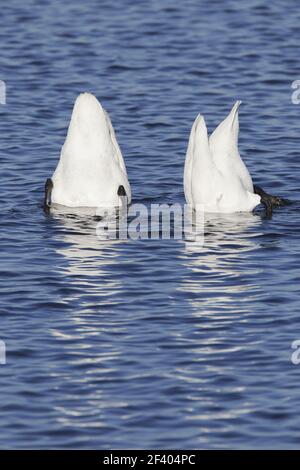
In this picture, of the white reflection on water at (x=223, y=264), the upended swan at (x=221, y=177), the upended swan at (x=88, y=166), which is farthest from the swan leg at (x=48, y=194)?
the white reflection on water at (x=223, y=264)

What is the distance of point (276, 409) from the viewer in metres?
10.6

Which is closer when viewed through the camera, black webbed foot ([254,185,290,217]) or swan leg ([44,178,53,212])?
black webbed foot ([254,185,290,217])

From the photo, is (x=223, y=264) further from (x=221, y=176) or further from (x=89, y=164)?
(x=89, y=164)

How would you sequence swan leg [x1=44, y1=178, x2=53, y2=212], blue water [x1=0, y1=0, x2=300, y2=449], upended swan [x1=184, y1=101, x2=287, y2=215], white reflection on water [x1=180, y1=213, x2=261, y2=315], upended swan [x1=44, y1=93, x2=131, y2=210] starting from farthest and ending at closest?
swan leg [x1=44, y1=178, x2=53, y2=212], upended swan [x1=44, y1=93, x2=131, y2=210], upended swan [x1=184, y1=101, x2=287, y2=215], white reflection on water [x1=180, y1=213, x2=261, y2=315], blue water [x1=0, y1=0, x2=300, y2=449]

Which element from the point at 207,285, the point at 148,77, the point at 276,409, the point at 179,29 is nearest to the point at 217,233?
the point at 207,285

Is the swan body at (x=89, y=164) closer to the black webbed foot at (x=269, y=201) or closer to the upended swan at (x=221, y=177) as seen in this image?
the upended swan at (x=221, y=177)

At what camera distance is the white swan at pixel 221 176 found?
15.4 m

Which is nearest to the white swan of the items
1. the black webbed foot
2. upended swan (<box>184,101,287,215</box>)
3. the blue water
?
upended swan (<box>184,101,287,215</box>)

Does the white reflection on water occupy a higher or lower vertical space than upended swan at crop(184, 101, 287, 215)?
lower

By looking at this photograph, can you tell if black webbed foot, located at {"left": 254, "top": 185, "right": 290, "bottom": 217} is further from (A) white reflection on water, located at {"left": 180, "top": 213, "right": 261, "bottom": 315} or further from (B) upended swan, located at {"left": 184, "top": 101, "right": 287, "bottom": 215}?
(A) white reflection on water, located at {"left": 180, "top": 213, "right": 261, "bottom": 315}

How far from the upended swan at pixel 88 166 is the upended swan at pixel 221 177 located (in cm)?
83

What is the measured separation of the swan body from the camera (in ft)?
51.3
